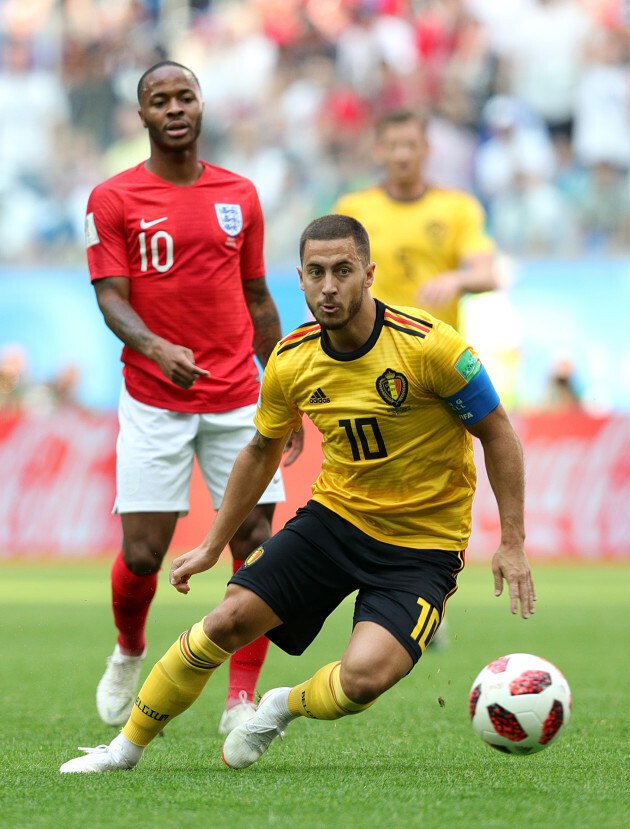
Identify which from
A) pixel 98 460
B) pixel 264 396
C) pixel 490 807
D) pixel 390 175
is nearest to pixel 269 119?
pixel 98 460

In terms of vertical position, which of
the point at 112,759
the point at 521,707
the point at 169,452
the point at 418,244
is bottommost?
the point at 112,759

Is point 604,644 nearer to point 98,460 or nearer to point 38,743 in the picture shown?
point 38,743

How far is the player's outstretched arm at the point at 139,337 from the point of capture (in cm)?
506

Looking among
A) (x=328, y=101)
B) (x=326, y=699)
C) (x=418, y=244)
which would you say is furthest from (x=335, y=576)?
(x=328, y=101)

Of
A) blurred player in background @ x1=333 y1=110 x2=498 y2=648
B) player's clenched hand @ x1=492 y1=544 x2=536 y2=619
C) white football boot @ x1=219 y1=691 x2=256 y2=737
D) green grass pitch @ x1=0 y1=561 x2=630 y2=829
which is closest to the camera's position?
green grass pitch @ x1=0 y1=561 x2=630 y2=829

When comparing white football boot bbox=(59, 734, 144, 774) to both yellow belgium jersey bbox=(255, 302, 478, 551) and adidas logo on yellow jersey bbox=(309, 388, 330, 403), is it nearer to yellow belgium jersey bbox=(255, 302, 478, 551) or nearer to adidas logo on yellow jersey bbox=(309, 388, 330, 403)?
yellow belgium jersey bbox=(255, 302, 478, 551)

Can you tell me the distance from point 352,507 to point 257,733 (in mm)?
856

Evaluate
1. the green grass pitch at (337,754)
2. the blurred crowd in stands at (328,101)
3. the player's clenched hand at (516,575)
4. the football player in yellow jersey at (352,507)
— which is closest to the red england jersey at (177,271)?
the football player in yellow jersey at (352,507)

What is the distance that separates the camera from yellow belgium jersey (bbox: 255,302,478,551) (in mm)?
4492

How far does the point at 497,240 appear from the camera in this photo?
18156 millimetres

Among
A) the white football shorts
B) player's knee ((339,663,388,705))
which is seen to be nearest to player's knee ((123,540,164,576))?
the white football shorts

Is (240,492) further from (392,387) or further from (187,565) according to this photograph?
(392,387)

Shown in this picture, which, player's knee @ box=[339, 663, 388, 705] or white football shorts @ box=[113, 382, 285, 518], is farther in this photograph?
white football shorts @ box=[113, 382, 285, 518]

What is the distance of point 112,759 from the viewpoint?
14.6ft
